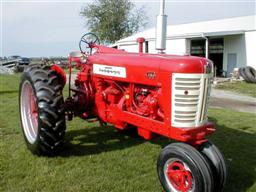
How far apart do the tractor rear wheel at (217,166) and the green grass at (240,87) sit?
447 inches

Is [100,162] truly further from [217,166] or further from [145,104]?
[217,166]

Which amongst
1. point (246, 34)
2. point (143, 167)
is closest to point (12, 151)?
point (143, 167)

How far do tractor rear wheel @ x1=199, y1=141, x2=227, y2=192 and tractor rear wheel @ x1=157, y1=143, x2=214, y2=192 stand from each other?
0.18m

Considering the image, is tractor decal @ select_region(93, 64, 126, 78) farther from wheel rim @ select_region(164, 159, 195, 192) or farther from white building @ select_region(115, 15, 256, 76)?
white building @ select_region(115, 15, 256, 76)

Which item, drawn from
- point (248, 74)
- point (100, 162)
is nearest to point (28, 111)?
point (100, 162)

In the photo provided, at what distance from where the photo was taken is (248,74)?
18609mm

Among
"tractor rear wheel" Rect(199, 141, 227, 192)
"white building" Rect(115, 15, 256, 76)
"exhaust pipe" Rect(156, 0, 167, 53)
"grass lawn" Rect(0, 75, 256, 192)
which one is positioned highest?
"white building" Rect(115, 15, 256, 76)

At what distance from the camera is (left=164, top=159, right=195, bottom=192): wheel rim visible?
3.69 m

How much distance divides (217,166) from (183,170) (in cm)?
35

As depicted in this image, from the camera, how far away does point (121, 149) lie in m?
5.39

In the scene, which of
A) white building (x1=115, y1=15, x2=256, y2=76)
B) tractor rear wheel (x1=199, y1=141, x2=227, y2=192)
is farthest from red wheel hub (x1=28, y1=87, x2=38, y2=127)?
white building (x1=115, y1=15, x2=256, y2=76)

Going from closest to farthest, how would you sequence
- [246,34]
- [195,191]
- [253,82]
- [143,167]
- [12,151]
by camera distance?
[195,191] → [143,167] → [12,151] → [253,82] → [246,34]

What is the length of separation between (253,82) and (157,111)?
1524 cm

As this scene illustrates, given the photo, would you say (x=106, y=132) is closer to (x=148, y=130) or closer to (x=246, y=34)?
(x=148, y=130)
